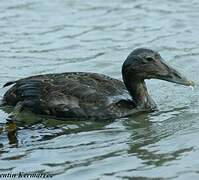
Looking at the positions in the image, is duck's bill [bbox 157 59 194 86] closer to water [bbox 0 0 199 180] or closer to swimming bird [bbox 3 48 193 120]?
swimming bird [bbox 3 48 193 120]

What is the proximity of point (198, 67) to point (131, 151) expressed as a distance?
13.8 feet

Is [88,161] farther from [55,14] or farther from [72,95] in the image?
[55,14]

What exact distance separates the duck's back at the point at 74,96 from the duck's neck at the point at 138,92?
11 cm

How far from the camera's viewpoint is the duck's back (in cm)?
1224

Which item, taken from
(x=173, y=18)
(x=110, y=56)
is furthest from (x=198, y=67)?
(x=173, y=18)

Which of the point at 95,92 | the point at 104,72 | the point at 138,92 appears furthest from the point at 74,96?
the point at 104,72

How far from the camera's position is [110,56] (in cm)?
1541

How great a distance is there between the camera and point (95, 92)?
12.3 meters

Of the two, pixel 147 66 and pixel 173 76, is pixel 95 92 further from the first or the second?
pixel 173 76

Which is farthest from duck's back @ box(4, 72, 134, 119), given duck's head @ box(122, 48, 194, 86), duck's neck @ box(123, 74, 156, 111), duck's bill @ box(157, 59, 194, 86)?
duck's bill @ box(157, 59, 194, 86)

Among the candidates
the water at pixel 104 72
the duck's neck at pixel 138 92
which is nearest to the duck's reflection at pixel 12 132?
the water at pixel 104 72

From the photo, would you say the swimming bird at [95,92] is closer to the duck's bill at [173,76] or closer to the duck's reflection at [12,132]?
the duck's bill at [173,76]

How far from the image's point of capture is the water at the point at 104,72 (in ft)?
33.8

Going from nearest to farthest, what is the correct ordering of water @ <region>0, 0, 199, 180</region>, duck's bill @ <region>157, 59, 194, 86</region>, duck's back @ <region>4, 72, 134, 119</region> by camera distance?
water @ <region>0, 0, 199, 180</region>
duck's back @ <region>4, 72, 134, 119</region>
duck's bill @ <region>157, 59, 194, 86</region>
